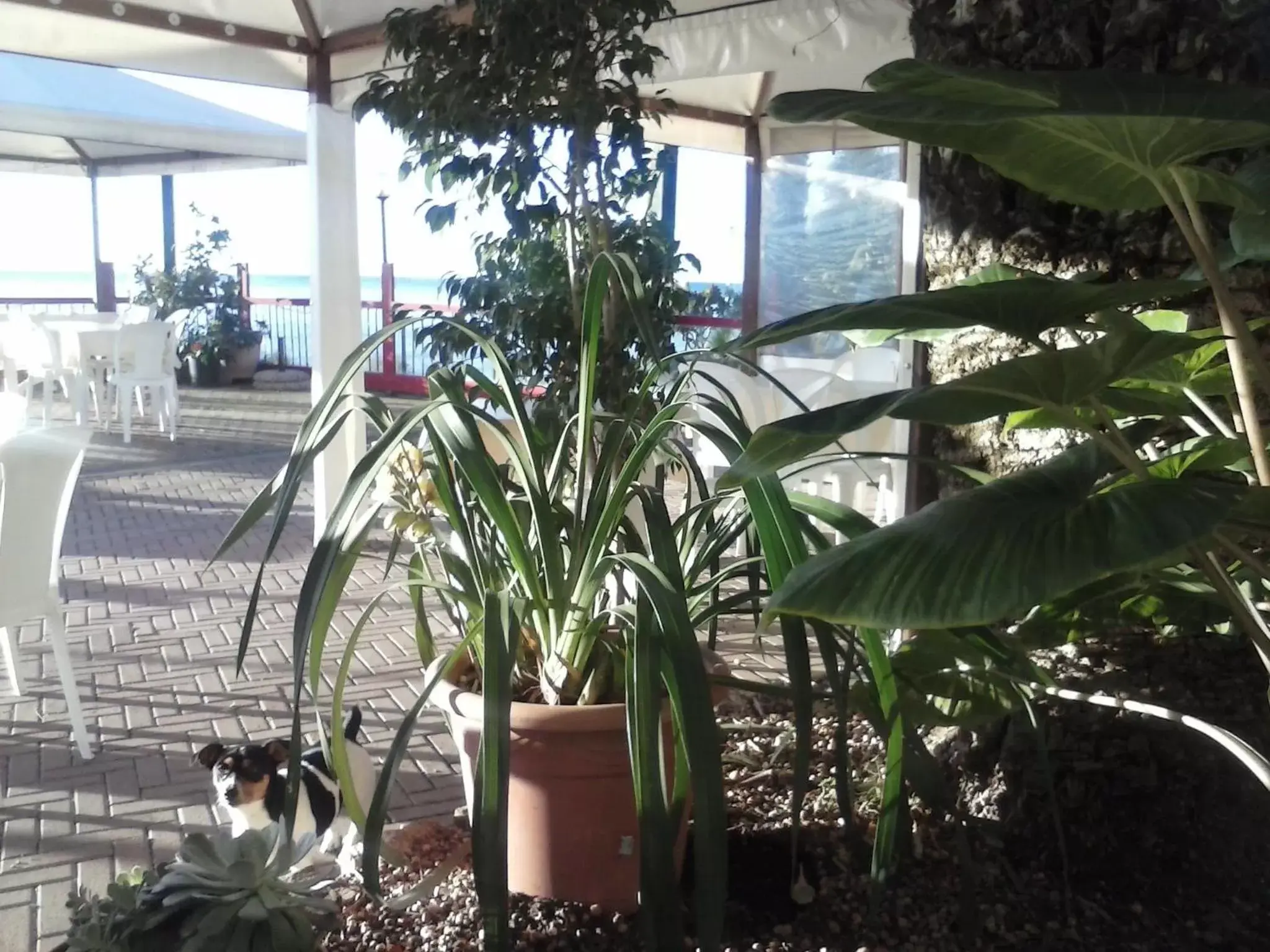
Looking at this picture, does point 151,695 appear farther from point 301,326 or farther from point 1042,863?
point 301,326

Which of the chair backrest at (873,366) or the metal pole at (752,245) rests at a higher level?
the metal pole at (752,245)

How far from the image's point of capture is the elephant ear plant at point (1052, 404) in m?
0.65

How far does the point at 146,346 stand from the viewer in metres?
6.14

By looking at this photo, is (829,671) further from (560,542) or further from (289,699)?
(289,699)

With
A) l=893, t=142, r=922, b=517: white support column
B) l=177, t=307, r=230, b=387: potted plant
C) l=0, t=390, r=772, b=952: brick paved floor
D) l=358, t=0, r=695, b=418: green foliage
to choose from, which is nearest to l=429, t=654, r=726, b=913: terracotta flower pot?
l=0, t=390, r=772, b=952: brick paved floor

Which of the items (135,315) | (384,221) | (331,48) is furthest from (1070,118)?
(384,221)

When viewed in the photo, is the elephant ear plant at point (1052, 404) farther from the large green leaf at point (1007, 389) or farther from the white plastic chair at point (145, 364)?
the white plastic chair at point (145, 364)

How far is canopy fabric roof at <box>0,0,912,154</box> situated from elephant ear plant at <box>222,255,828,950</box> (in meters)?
2.12

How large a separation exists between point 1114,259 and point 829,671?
767 millimetres

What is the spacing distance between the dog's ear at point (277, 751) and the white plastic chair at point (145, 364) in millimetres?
5289

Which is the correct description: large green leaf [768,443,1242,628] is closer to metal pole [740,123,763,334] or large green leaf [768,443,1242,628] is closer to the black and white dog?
the black and white dog

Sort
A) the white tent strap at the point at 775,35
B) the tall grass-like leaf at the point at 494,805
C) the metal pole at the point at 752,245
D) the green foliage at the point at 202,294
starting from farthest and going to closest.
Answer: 1. the green foliage at the point at 202,294
2. the metal pole at the point at 752,245
3. the white tent strap at the point at 775,35
4. the tall grass-like leaf at the point at 494,805

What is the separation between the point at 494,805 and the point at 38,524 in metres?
1.70

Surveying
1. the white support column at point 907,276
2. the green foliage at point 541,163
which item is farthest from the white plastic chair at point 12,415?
the white support column at point 907,276
